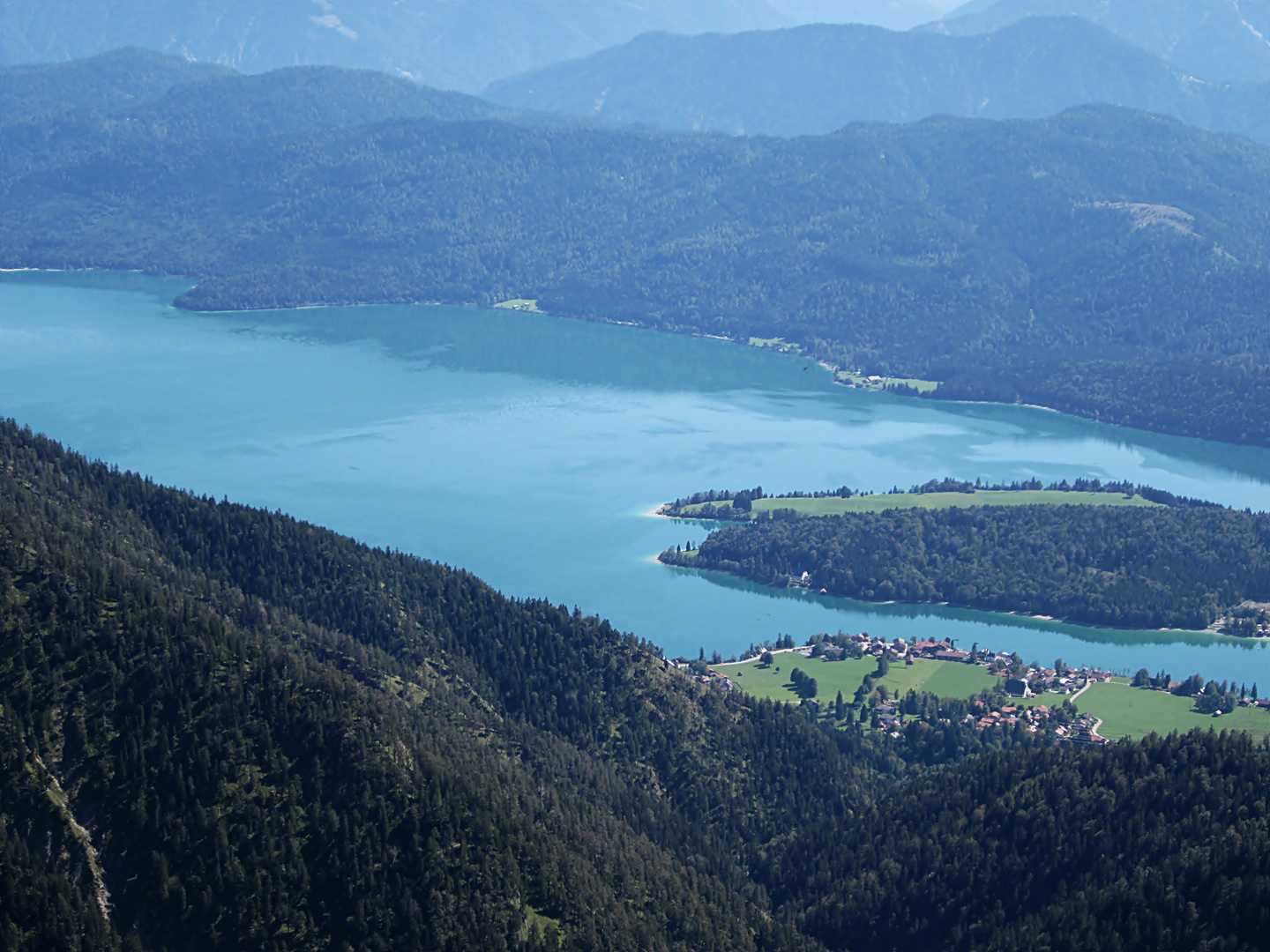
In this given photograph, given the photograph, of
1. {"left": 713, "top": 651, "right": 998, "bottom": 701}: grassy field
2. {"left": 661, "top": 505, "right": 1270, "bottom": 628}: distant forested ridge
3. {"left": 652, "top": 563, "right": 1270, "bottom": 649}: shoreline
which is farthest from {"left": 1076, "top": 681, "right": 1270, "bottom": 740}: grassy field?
{"left": 661, "top": 505, "right": 1270, "bottom": 628}: distant forested ridge

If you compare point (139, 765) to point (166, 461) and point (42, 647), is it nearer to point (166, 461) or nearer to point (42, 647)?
point (42, 647)

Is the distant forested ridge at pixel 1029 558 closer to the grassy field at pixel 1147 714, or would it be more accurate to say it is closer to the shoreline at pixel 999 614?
the shoreline at pixel 999 614

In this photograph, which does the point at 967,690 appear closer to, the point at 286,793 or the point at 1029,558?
the point at 1029,558

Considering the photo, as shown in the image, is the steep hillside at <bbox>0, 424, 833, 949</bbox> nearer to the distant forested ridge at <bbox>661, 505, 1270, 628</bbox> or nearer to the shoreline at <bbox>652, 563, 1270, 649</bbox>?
the shoreline at <bbox>652, 563, 1270, 649</bbox>

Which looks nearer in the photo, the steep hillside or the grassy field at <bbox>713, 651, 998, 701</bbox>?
the steep hillside


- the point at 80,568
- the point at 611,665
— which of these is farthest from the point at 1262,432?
the point at 80,568
